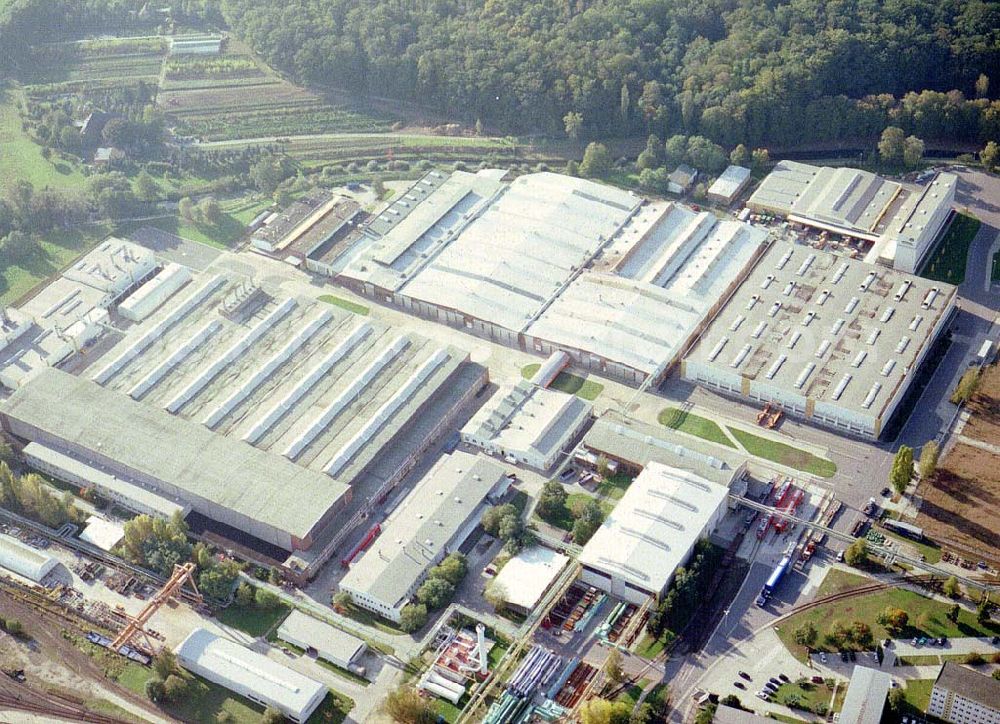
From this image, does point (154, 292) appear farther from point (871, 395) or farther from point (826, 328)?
point (871, 395)

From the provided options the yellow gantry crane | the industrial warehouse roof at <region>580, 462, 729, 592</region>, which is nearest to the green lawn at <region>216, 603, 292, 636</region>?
the yellow gantry crane

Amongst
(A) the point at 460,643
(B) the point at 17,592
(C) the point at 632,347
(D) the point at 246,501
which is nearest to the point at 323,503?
(D) the point at 246,501

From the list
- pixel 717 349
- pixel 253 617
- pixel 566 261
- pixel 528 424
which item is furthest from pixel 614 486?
pixel 566 261


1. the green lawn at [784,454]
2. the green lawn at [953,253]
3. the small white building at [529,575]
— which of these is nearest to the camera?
the small white building at [529,575]

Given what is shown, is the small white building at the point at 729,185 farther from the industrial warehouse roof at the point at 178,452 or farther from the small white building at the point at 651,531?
the industrial warehouse roof at the point at 178,452

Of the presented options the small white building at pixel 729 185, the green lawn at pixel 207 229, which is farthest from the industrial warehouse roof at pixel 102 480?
the small white building at pixel 729 185

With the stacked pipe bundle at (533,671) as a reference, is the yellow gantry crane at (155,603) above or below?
below

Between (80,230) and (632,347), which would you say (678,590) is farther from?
(80,230)
